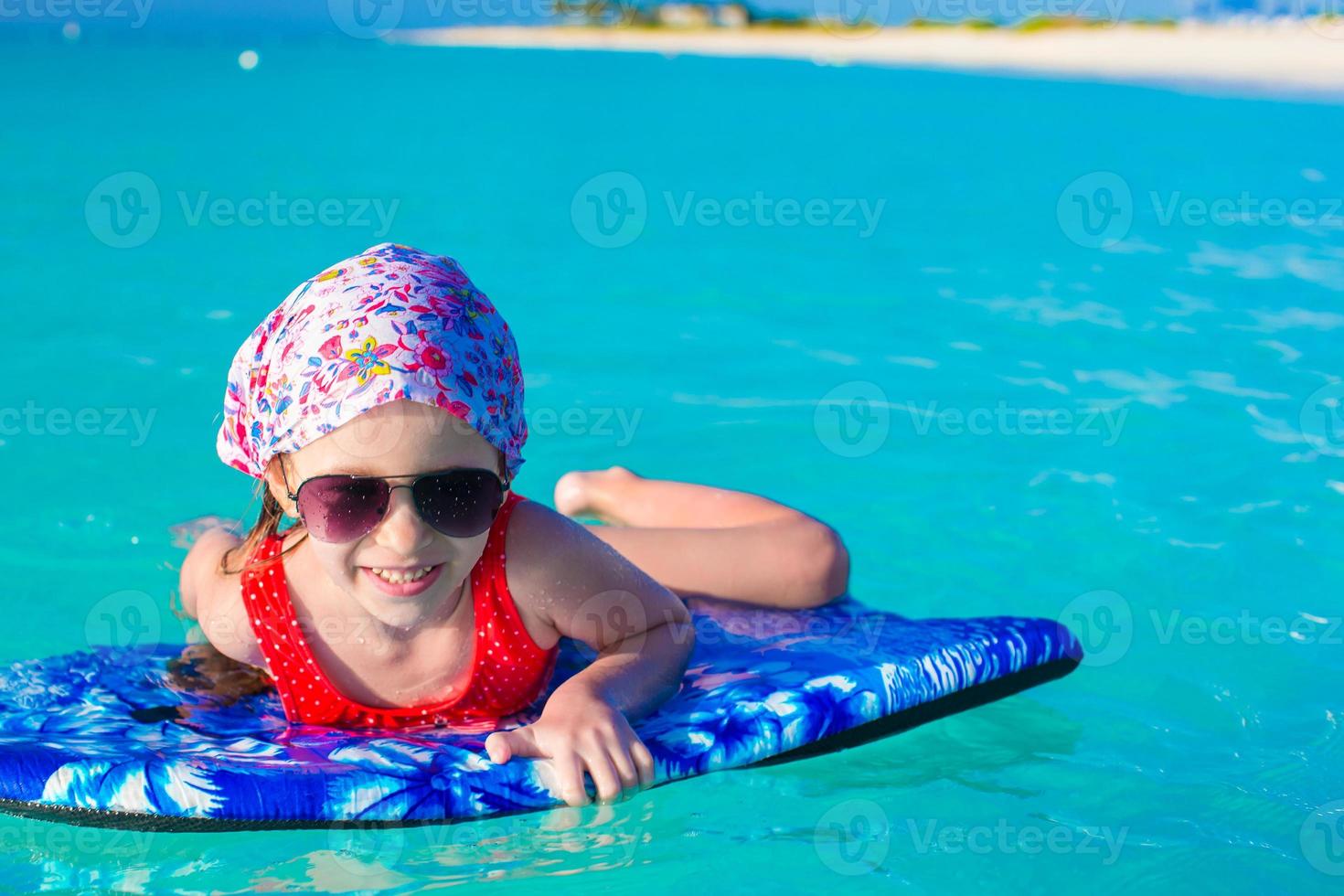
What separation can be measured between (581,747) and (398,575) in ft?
1.61

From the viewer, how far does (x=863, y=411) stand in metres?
5.88

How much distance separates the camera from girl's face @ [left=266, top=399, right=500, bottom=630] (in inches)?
101

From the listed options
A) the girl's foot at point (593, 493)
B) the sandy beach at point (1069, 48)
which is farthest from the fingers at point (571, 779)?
the sandy beach at point (1069, 48)

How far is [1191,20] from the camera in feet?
79.6

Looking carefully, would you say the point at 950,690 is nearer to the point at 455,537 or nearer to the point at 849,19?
the point at 455,537

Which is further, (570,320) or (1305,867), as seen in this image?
(570,320)

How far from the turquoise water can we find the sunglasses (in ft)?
2.08

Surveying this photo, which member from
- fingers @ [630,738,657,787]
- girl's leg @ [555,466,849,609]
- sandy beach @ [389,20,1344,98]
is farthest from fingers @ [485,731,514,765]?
sandy beach @ [389,20,1344,98]

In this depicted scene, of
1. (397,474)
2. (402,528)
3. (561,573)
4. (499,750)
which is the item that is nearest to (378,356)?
(397,474)

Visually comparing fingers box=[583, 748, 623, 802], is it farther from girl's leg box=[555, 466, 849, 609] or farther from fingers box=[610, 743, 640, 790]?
girl's leg box=[555, 466, 849, 609]

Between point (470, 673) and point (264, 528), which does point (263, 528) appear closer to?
point (264, 528)

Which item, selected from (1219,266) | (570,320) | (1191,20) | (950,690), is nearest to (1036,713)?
(950,690)

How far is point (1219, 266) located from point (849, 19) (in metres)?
23.8

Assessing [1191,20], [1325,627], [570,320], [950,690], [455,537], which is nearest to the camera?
[455,537]
